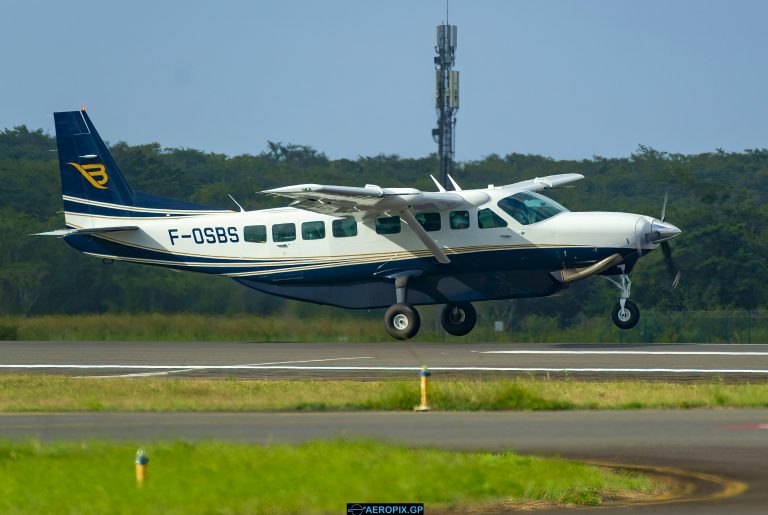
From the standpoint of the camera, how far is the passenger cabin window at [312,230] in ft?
96.6

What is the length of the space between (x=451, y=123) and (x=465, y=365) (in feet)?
59.4

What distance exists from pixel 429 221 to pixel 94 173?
8.93 metres

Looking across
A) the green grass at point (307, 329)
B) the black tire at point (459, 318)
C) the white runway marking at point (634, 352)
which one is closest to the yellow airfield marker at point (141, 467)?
the white runway marking at point (634, 352)

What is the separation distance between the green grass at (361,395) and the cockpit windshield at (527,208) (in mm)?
9147

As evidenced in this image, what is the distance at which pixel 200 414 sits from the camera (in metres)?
15.8

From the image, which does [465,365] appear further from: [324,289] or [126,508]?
[126,508]

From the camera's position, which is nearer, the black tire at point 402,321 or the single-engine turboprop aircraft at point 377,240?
the single-engine turboprop aircraft at point 377,240

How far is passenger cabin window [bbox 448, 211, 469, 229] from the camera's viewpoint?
2827cm

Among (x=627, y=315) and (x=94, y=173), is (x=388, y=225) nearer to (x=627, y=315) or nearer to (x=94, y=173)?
(x=627, y=315)

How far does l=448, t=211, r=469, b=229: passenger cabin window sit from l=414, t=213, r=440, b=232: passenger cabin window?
312mm

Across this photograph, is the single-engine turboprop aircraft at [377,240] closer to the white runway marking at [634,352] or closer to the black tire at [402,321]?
the black tire at [402,321]

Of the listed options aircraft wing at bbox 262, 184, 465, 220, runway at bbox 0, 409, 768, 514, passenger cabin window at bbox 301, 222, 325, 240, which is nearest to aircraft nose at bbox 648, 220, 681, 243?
aircraft wing at bbox 262, 184, 465, 220

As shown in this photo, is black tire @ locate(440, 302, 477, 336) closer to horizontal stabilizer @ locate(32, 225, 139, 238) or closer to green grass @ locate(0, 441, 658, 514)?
horizontal stabilizer @ locate(32, 225, 139, 238)

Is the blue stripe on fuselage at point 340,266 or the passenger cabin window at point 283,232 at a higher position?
the passenger cabin window at point 283,232
